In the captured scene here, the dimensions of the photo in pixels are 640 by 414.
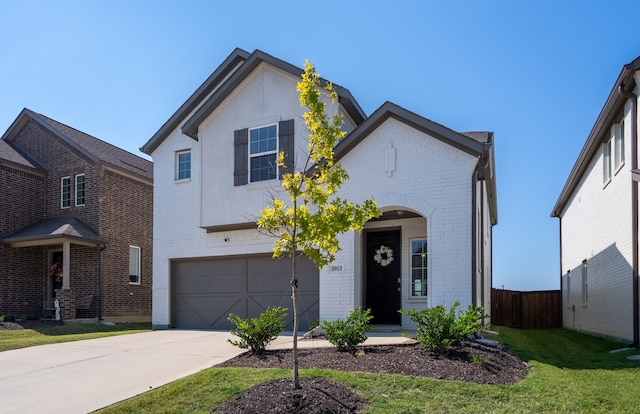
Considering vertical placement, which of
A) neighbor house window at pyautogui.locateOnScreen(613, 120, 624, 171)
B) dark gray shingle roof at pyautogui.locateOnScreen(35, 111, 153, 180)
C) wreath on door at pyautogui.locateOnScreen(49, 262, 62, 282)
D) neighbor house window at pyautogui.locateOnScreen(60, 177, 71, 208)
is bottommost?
wreath on door at pyautogui.locateOnScreen(49, 262, 62, 282)

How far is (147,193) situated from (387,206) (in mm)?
12551

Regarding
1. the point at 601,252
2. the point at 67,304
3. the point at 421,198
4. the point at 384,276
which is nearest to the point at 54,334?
the point at 67,304

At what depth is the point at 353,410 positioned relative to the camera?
6.30m

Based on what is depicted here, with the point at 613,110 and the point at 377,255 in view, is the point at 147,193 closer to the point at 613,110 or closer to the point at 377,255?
the point at 377,255

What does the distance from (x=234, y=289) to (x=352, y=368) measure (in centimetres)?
786

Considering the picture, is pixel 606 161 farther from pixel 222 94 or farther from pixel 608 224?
pixel 222 94

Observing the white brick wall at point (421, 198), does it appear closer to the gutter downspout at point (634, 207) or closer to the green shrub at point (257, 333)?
the green shrub at point (257, 333)

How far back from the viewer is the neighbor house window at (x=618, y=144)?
44.7ft

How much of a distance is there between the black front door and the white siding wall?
214 inches

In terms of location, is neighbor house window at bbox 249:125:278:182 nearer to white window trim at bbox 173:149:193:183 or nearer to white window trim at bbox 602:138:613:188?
white window trim at bbox 173:149:193:183

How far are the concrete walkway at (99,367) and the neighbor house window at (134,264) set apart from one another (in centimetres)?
761

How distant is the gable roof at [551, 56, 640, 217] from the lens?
11.7 metres

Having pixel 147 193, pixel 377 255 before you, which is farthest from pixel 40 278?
pixel 377 255

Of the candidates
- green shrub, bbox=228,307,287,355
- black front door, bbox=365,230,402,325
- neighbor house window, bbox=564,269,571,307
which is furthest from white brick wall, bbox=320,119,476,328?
neighbor house window, bbox=564,269,571,307
